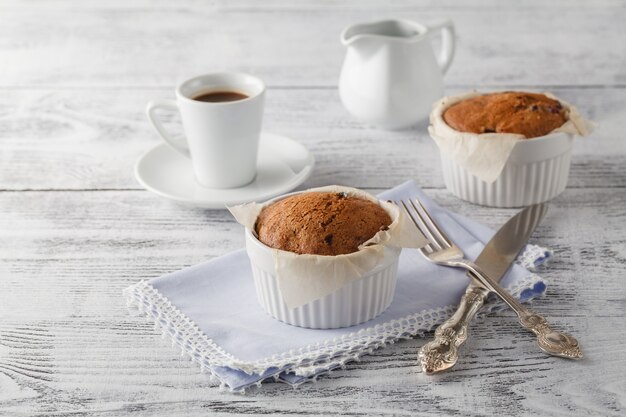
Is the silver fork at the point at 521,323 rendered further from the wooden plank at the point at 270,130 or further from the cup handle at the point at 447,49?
the cup handle at the point at 447,49

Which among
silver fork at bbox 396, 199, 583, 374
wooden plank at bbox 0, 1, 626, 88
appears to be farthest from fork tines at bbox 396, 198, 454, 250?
wooden plank at bbox 0, 1, 626, 88

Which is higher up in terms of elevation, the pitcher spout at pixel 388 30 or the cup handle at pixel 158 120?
the pitcher spout at pixel 388 30

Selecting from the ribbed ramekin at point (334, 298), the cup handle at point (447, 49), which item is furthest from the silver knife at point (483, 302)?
the cup handle at point (447, 49)

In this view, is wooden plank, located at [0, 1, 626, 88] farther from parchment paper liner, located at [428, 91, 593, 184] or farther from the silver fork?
the silver fork

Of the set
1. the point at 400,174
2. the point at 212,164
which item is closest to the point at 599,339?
the point at 400,174

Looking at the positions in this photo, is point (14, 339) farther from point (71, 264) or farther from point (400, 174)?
point (400, 174)

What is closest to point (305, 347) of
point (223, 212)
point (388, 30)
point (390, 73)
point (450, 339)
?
point (450, 339)
